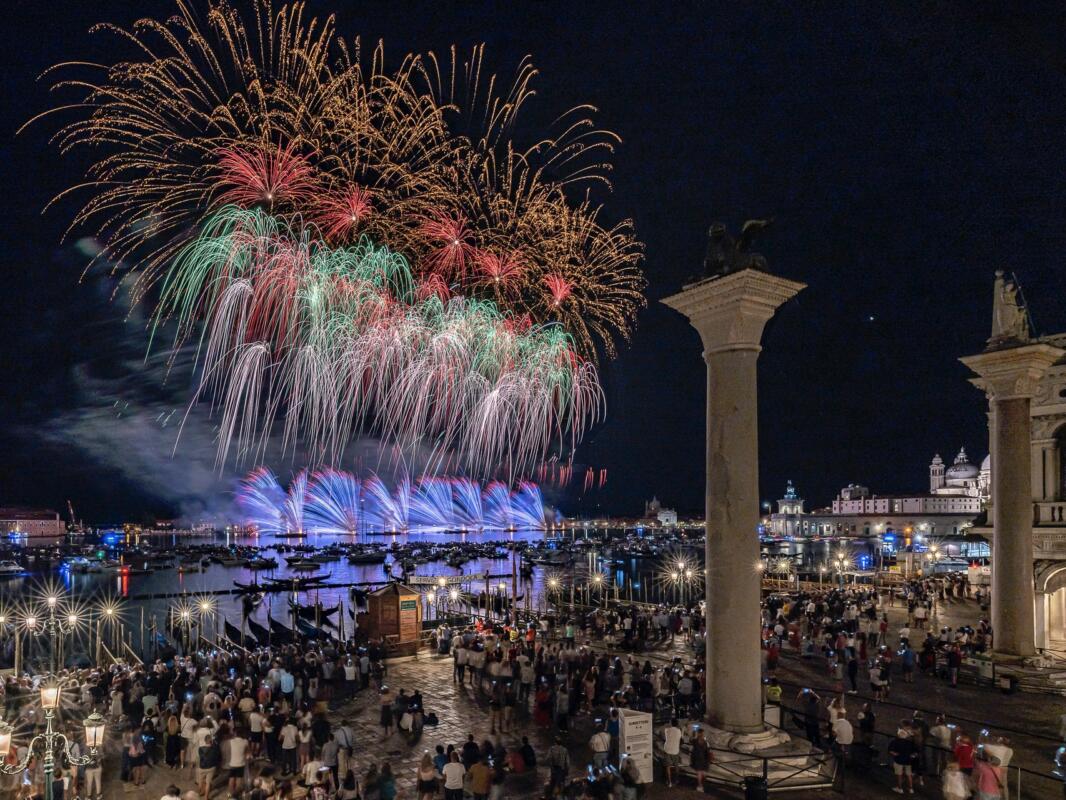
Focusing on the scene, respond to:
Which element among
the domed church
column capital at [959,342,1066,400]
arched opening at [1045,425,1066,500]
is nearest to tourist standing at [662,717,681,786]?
column capital at [959,342,1066,400]

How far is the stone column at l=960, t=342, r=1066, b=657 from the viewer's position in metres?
15.5

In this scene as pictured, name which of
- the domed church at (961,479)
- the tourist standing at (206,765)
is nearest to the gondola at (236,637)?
the tourist standing at (206,765)

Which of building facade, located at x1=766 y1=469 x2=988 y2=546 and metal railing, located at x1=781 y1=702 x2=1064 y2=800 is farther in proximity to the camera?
building facade, located at x1=766 y1=469 x2=988 y2=546

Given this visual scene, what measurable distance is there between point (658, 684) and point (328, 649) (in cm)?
852

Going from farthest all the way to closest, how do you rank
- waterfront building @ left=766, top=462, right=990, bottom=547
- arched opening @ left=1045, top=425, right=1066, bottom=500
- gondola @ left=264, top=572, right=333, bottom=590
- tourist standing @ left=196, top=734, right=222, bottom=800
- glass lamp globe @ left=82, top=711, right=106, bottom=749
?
waterfront building @ left=766, top=462, right=990, bottom=547, gondola @ left=264, top=572, right=333, bottom=590, arched opening @ left=1045, top=425, right=1066, bottom=500, tourist standing @ left=196, top=734, right=222, bottom=800, glass lamp globe @ left=82, top=711, right=106, bottom=749

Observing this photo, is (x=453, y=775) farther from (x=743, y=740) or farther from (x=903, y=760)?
(x=903, y=760)

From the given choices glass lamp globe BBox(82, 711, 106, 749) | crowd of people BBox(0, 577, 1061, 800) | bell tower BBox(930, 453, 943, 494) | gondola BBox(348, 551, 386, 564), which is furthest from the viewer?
bell tower BBox(930, 453, 943, 494)

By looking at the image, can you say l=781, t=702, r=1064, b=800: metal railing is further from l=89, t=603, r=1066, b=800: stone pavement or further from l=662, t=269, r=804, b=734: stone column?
l=662, t=269, r=804, b=734: stone column

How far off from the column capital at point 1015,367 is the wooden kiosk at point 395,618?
14988 mm

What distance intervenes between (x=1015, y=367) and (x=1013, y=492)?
2543mm

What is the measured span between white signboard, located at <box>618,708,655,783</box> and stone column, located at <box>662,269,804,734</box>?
90 cm

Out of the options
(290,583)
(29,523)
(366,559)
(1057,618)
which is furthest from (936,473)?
(29,523)

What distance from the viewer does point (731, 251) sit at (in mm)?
10109

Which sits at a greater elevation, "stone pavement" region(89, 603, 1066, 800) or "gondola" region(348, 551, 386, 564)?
"stone pavement" region(89, 603, 1066, 800)
